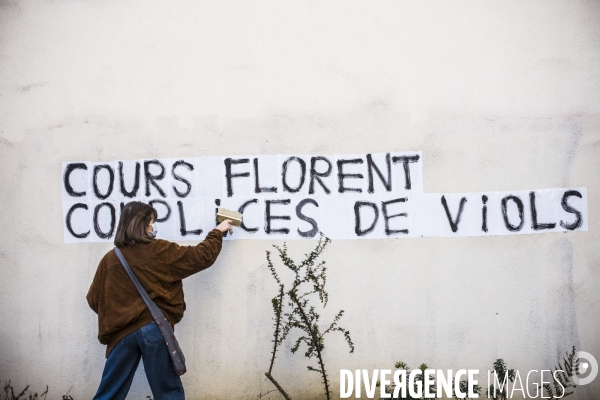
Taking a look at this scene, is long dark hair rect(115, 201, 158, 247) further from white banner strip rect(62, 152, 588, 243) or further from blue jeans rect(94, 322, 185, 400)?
white banner strip rect(62, 152, 588, 243)

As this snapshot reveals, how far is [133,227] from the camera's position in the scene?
134 inches

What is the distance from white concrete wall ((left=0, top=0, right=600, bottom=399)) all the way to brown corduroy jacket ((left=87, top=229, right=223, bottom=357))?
70 cm

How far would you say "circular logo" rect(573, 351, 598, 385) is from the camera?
4.07 meters

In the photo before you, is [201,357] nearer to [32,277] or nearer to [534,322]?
[32,277]

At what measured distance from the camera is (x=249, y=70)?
13.8 feet

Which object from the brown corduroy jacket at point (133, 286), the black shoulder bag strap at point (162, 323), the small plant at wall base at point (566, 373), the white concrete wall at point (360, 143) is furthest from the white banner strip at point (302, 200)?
the small plant at wall base at point (566, 373)

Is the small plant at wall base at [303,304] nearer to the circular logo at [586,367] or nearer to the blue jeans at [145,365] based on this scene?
the blue jeans at [145,365]

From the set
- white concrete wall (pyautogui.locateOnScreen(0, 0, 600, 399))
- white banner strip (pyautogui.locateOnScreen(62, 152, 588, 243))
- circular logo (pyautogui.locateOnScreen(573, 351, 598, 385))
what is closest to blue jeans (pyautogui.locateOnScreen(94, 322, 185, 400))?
white concrete wall (pyautogui.locateOnScreen(0, 0, 600, 399))

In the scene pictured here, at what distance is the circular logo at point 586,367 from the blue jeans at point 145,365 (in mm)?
3083

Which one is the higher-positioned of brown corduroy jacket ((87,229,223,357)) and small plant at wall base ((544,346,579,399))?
brown corduroy jacket ((87,229,223,357))

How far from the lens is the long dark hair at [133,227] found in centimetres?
340

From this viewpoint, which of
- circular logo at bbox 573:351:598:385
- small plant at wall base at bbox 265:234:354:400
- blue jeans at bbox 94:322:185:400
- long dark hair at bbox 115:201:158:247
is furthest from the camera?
circular logo at bbox 573:351:598:385

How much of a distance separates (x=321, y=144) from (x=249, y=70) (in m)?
0.84

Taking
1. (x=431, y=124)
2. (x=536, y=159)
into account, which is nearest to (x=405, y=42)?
(x=431, y=124)
